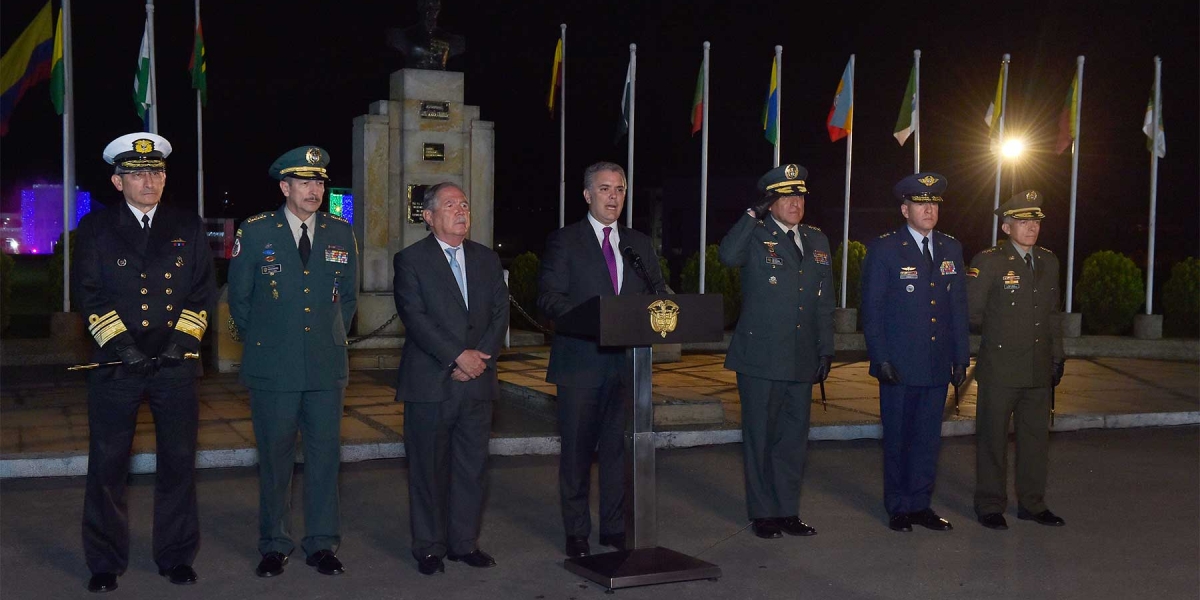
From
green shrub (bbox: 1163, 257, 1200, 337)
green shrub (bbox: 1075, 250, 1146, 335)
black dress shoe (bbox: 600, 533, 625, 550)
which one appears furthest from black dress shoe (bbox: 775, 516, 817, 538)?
green shrub (bbox: 1163, 257, 1200, 337)

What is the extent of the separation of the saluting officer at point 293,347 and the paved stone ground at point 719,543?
26 cm

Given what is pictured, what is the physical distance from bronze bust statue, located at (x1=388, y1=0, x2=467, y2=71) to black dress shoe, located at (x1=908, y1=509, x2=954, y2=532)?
30.4ft

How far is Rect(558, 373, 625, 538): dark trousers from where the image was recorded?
626 centimetres

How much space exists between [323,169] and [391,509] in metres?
2.29

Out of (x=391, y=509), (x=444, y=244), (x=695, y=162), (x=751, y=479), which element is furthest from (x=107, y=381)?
(x=695, y=162)

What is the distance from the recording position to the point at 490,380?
6.06 metres

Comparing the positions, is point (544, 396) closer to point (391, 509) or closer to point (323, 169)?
point (391, 509)

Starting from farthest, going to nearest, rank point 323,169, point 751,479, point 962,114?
point 962,114 < point 751,479 < point 323,169

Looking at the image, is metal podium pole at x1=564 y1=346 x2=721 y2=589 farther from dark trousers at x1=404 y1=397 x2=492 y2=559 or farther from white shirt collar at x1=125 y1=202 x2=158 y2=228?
white shirt collar at x1=125 y1=202 x2=158 y2=228

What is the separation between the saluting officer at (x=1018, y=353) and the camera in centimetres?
712

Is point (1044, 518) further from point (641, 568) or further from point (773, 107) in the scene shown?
point (773, 107)

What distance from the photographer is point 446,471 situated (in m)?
6.03

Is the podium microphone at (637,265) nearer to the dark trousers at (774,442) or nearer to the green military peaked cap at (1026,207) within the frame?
the dark trousers at (774,442)

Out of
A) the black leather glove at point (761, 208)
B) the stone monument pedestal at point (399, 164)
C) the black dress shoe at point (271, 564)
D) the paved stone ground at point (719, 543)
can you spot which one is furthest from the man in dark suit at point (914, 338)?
the stone monument pedestal at point (399, 164)
